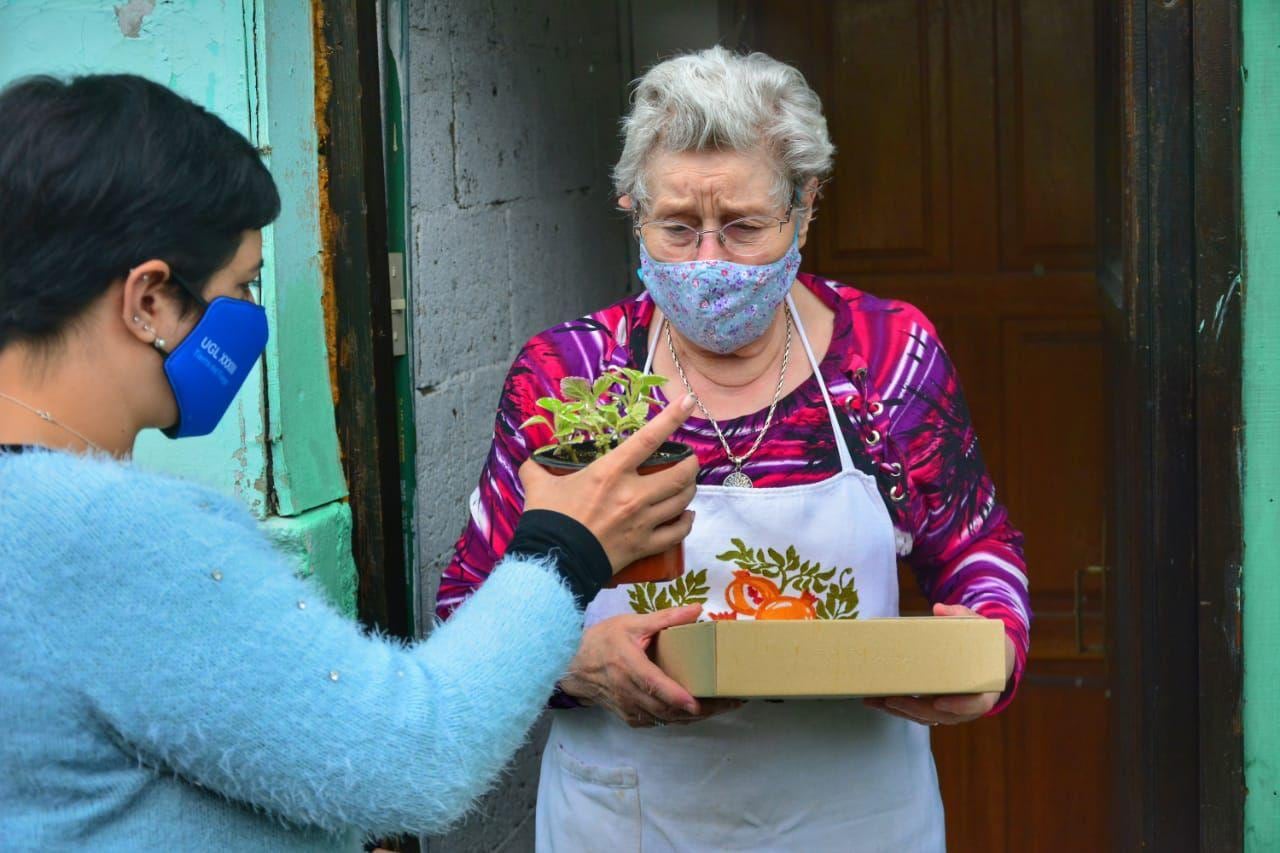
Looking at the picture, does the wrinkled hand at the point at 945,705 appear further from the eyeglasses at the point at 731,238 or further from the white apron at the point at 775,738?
the eyeglasses at the point at 731,238

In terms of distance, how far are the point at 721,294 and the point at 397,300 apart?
825mm

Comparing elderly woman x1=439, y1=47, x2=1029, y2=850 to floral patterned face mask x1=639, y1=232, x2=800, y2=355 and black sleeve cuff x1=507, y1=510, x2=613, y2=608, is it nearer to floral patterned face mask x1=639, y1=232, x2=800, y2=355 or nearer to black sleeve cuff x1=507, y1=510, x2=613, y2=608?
floral patterned face mask x1=639, y1=232, x2=800, y2=355

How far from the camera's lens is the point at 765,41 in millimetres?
4191

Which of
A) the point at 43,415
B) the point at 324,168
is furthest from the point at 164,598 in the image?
the point at 324,168

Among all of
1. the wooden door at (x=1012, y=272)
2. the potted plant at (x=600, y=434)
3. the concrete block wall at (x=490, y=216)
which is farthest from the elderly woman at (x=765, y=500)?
the wooden door at (x=1012, y=272)

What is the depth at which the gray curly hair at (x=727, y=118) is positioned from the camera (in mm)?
2088

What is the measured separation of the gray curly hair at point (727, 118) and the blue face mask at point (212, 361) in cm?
84

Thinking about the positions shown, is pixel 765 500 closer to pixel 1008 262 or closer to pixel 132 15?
pixel 132 15

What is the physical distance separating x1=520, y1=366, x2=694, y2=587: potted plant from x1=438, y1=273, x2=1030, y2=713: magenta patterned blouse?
28cm

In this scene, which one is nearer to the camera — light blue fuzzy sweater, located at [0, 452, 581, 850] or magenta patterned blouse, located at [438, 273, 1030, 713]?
light blue fuzzy sweater, located at [0, 452, 581, 850]

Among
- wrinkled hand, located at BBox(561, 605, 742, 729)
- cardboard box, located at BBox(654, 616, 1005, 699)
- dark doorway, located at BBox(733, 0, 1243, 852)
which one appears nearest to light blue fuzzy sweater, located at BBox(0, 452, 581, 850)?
cardboard box, located at BBox(654, 616, 1005, 699)

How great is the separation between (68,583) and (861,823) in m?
1.33

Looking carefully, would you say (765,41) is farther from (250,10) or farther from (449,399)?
(250,10)

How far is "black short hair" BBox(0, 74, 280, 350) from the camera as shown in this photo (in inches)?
49.7
